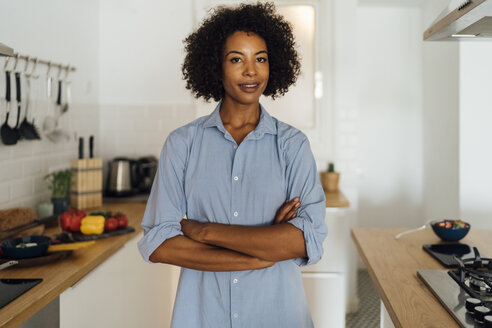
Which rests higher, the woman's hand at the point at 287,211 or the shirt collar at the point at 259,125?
the shirt collar at the point at 259,125

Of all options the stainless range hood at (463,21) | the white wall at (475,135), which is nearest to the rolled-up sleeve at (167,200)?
the stainless range hood at (463,21)

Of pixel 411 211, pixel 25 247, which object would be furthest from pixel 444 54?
pixel 25 247

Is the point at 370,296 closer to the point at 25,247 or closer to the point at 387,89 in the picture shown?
the point at 387,89

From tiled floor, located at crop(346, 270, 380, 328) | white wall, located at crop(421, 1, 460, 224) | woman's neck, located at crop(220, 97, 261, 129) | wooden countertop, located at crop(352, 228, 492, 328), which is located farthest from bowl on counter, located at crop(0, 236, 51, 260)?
white wall, located at crop(421, 1, 460, 224)

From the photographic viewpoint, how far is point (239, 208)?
138 centimetres

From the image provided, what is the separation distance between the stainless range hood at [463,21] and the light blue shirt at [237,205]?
23.8 inches

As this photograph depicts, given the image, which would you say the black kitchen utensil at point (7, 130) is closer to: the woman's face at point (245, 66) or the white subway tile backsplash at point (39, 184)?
the white subway tile backsplash at point (39, 184)

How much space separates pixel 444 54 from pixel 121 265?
9.35ft

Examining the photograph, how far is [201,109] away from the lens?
3.53 metres

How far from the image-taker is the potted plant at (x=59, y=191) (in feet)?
8.57

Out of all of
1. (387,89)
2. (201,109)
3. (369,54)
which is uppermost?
(369,54)

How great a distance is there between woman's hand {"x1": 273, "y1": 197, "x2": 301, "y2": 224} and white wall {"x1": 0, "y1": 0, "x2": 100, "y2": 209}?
151 centimetres

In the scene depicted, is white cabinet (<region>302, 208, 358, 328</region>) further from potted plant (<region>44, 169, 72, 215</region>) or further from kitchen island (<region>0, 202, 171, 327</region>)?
potted plant (<region>44, 169, 72, 215</region>)

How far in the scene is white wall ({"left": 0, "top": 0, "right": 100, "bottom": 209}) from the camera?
7.72 ft
